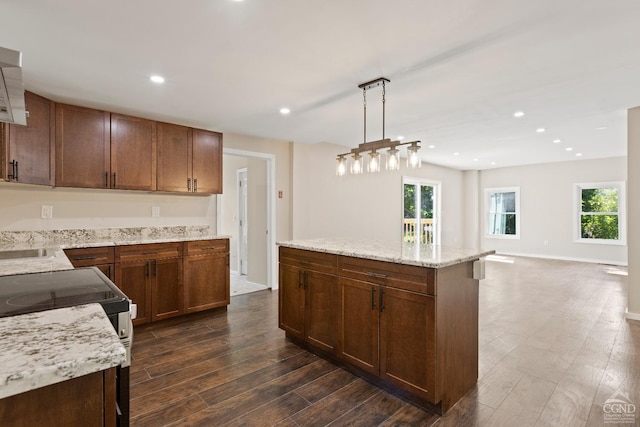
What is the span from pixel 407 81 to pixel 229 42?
155cm

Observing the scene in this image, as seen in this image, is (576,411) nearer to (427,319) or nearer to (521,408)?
(521,408)

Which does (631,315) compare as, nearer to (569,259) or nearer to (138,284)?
(569,259)

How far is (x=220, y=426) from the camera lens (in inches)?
74.8

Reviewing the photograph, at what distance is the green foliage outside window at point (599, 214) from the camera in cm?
738

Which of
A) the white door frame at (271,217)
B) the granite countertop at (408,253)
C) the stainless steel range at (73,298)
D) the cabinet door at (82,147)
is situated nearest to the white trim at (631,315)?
the granite countertop at (408,253)

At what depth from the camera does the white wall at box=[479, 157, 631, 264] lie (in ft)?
24.3

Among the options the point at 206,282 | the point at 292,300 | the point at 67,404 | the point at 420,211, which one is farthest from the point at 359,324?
the point at 420,211

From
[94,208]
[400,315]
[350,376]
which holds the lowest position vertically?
[350,376]

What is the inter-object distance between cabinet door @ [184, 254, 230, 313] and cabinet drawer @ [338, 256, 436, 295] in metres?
1.95

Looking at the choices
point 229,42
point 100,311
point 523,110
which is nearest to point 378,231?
point 523,110

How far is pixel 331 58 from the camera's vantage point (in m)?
2.49

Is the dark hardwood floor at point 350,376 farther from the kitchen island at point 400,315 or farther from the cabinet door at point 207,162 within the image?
the cabinet door at point 207,162

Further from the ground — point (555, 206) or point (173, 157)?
point (173, 157)

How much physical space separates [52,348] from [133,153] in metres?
3.46
